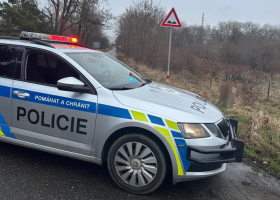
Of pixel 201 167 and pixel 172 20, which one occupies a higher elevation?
pixel 172 20

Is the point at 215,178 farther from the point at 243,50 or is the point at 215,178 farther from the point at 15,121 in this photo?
the point at 243,50

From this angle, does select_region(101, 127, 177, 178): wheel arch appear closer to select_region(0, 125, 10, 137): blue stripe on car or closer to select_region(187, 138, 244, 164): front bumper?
select_region(187, 138, 244, 164): front bumper

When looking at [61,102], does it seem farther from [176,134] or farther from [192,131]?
[192,131]

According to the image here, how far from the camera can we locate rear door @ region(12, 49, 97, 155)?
2914 millimetres

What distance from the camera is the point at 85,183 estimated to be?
119 inches

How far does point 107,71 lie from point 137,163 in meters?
1.44

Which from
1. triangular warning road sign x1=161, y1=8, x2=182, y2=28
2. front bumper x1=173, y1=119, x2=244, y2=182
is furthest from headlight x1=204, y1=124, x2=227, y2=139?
triangular warning road sign x1=161, y1=8, x2=182, y2=28

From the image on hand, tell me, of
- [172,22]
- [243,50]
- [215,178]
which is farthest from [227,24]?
[215,178]

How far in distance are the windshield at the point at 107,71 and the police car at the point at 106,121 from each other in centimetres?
2

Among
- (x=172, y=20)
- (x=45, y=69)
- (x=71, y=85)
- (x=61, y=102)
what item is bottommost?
(x=61, y=102)

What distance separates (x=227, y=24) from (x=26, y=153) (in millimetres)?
54280

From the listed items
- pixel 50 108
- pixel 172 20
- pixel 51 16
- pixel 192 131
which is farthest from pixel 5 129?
pixel 51 16

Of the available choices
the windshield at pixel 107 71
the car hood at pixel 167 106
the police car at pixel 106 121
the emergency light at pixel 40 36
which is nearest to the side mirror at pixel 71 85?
the police car at pixel 106 121

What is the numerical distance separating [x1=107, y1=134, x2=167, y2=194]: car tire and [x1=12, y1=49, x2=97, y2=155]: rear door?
378 millimetres
